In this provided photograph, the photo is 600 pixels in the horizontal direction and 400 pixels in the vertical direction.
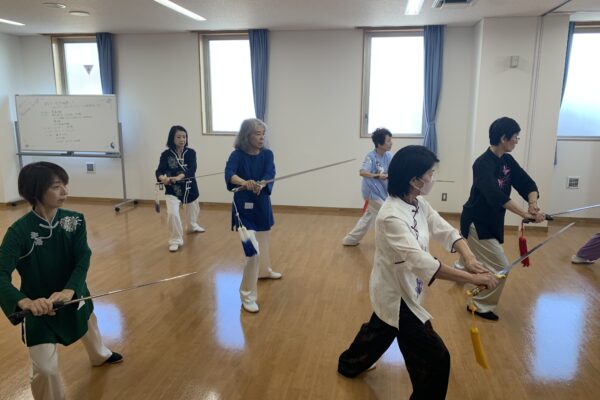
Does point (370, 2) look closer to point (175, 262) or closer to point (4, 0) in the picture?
point (175, 262)

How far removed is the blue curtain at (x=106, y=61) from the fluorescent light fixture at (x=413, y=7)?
4.87 metres

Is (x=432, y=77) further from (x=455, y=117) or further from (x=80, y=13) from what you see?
(x=80, y=13)

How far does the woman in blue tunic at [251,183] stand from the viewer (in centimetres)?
348

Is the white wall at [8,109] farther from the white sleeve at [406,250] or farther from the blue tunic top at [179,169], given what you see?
the white sleeve at [406,250]

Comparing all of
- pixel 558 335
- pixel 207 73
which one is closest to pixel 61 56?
pixel 207 73

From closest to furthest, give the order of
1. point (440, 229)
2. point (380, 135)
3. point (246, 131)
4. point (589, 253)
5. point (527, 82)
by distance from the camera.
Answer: point (440, 229)
point (246, 131)
point (589, 253)
point (380, 135)
point (527, 82)

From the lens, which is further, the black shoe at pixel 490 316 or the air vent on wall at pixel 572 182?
the air vent on wall at pixel 572 182

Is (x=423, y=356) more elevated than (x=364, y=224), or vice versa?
(x=423, y=356)

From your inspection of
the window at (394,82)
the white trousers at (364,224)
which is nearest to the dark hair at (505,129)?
the white trousers at (364,224)

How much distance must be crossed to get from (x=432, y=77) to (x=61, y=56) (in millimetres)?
6362

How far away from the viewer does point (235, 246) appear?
5.34m

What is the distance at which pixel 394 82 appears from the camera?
22.5 feet

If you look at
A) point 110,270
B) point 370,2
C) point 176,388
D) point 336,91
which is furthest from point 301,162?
point 176,388

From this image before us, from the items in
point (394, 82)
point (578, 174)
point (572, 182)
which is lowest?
point (572, 182)
